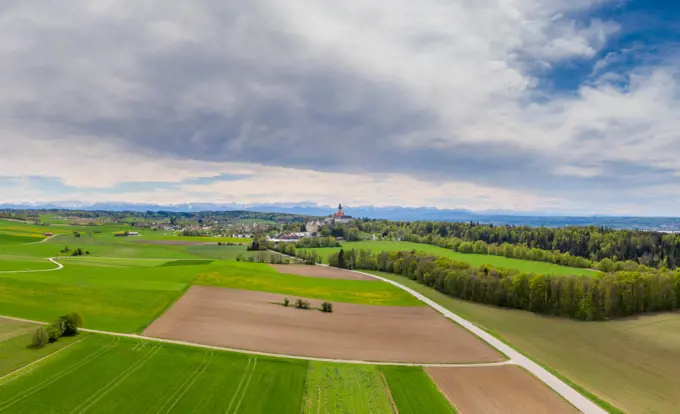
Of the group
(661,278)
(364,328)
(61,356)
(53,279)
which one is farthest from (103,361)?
(661,278)

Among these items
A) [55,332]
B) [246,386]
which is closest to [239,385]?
[246,386]

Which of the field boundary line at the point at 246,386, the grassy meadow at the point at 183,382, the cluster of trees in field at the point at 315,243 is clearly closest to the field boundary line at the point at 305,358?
the grassy meadow at the point at 183,382

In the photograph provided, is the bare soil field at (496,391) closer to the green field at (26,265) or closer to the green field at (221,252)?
the green field at (26,265)

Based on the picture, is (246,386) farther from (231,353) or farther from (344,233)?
(344,233)

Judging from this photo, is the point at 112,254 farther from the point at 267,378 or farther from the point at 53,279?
the point at 267,378

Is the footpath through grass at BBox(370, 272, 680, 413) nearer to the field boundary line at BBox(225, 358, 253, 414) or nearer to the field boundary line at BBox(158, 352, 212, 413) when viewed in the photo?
the field boundary line at BBox(225, 358, 253, 414)

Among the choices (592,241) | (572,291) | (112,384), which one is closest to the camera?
(112,384)
